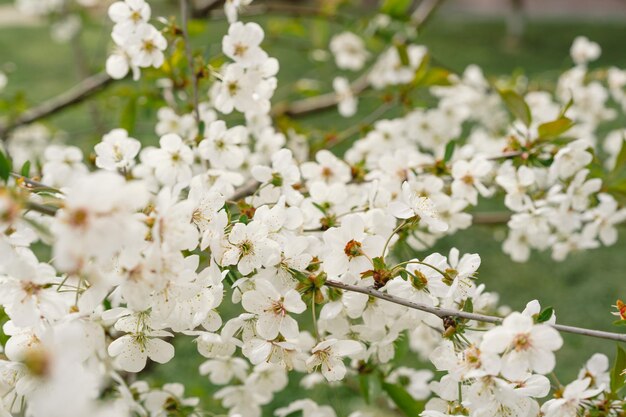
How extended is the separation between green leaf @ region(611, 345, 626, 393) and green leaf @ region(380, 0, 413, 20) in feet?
3.74

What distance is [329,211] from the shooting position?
3.54 feet

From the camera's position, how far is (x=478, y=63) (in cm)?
660

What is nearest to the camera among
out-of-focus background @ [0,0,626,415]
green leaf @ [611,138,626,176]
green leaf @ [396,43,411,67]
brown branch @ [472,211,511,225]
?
green leaf @ [611,138,626,176]

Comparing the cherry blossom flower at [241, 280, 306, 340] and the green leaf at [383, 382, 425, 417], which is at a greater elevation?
the cherry blossom flower at [241, 280, 306, 340]

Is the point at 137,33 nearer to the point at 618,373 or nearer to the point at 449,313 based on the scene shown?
the point at 449,313

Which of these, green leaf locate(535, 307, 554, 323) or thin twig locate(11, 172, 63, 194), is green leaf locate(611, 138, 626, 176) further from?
thin twig locate(11, 172, 63, 194)

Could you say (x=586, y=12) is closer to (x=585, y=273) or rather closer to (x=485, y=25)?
(x=485, y=25)

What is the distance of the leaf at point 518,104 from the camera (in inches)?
50.4

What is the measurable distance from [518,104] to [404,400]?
64 cm

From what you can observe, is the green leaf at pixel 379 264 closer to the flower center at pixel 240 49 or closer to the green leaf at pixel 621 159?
the flower center at pixel 240 49

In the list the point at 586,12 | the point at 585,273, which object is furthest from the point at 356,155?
the point at 586,12

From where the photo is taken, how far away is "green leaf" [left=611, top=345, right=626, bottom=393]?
0.89 m

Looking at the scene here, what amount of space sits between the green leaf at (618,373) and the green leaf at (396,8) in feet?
3.74

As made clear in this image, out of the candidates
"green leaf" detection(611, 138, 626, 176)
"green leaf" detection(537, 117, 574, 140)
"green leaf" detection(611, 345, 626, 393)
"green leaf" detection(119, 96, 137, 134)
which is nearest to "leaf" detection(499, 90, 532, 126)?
"green leaf" detection(537, 117, 574, 140)
